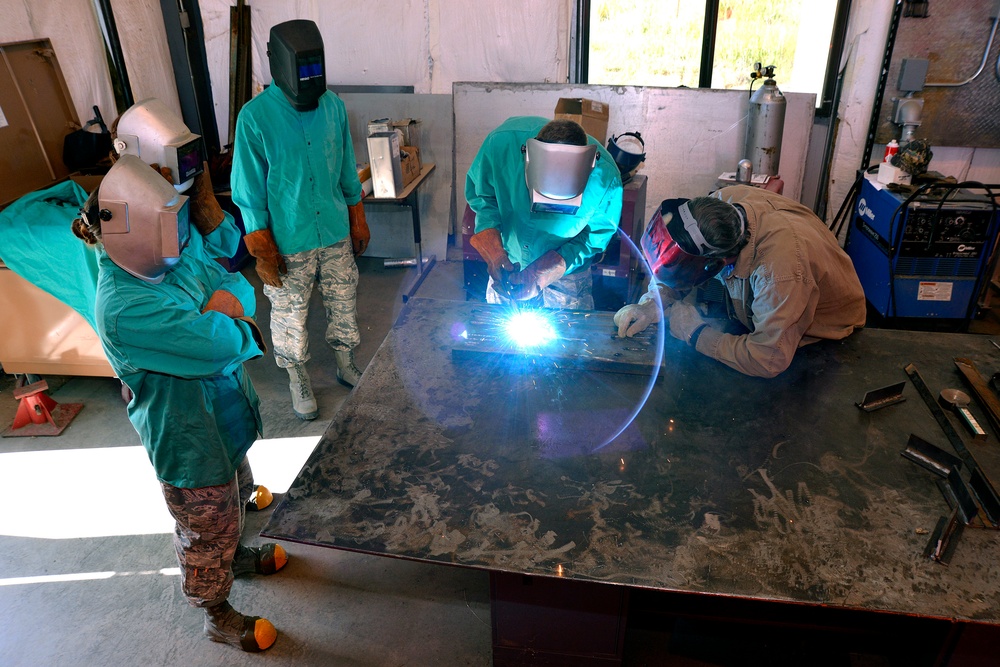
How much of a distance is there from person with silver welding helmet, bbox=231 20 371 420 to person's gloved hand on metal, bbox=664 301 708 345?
158 centimetres

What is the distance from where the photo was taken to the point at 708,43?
14.5 ft

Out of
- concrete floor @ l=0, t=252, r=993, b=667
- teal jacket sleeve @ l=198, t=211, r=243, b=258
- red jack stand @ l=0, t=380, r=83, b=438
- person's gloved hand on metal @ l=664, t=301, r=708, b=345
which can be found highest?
teal jacket sleeve @ l=198, t=211, r=243, b=258

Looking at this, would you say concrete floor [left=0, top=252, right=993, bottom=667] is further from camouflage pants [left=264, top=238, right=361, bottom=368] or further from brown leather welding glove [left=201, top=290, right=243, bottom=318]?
brown leather welding glove [left=201, top=290, right=243, bottom=318]

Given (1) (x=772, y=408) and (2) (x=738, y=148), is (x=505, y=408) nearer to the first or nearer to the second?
(1) (x=772, y=408)

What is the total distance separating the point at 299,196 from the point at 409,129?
177cm

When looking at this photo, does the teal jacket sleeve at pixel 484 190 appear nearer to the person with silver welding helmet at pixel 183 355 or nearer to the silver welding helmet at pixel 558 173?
the silver welding helmet at pixel 558 173

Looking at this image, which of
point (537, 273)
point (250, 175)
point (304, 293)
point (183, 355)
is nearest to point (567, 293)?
point (537, 273)

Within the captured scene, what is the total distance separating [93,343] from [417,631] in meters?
2.33

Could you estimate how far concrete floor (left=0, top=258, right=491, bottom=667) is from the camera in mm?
→ 2066

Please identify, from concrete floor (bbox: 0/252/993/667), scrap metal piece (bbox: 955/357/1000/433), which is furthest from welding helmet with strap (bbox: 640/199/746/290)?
concrete floor (bbox: 0/252/993/667)

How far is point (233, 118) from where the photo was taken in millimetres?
4828

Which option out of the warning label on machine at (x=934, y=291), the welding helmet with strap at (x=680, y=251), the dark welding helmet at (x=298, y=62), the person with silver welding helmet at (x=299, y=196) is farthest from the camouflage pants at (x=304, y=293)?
the warning label on machine at (x=934, y=291)

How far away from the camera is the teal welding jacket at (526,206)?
8.46 ft

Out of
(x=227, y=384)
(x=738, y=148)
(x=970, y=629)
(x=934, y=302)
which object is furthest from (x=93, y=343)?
(x=934, y=302)
